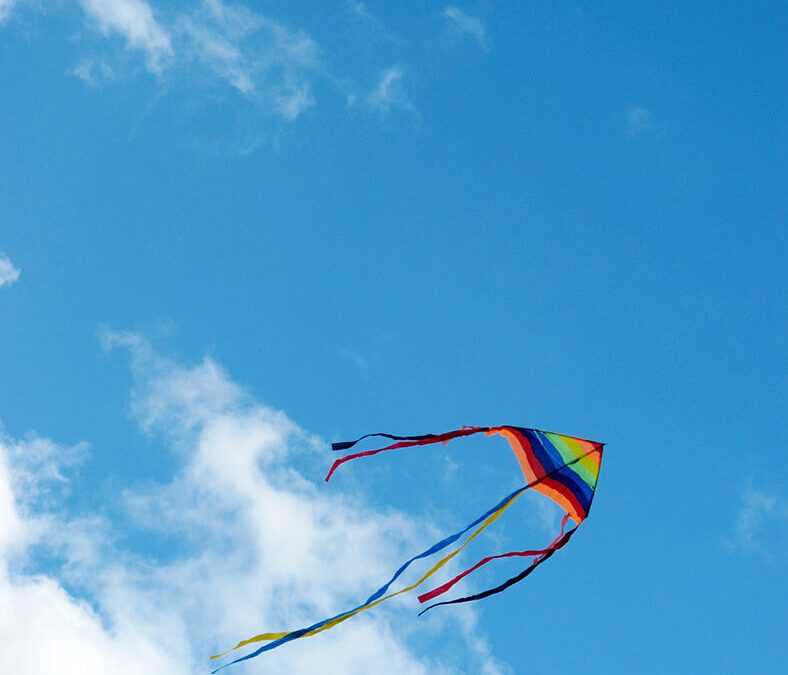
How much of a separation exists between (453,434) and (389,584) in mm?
2780

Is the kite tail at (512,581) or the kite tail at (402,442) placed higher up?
the kite tail at (402,442)

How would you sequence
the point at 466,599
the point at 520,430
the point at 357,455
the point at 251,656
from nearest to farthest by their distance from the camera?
1. the point at 251,656
2. the point at 466,599
3. the point at 357,455
4. the point at 520,430

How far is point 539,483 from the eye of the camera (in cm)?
1313

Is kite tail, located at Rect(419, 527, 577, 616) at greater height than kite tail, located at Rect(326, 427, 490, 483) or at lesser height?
lesser

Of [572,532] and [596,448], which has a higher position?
[596,448]

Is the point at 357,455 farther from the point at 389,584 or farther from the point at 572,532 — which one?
the point at 572,532

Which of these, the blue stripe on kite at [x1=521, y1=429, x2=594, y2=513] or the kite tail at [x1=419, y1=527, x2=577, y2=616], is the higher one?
the blue stripe on kite at [x1=521, y1=429, x2=594, y2=513]

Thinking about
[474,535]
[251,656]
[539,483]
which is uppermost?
[539,483]

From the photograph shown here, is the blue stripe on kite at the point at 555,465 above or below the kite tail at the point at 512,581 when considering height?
above

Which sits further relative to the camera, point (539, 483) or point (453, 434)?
point (539, 483)

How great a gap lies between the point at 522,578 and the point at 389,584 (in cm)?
177

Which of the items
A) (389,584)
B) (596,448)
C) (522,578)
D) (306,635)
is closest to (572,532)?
(522,578)

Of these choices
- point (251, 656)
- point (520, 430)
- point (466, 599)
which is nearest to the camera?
point (251, 656)

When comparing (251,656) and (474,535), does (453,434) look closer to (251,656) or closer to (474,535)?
(474,535)
